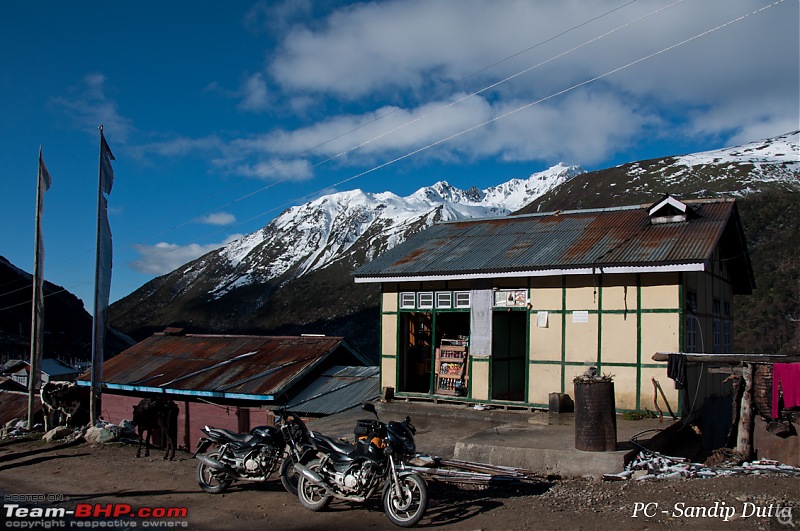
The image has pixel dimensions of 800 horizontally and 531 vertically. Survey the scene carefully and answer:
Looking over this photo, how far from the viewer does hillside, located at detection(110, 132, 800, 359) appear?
155ft

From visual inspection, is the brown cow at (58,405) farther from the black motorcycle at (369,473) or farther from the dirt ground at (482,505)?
the black motorcycle at (369,473)

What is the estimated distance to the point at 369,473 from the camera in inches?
292

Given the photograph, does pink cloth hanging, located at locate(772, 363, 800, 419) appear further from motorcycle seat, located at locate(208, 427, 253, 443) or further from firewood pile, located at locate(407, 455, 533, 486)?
motorcycle seat, located at locate(208, 427, 253, 443)

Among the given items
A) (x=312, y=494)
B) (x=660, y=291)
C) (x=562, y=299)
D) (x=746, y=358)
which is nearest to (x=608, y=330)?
(x=562, y=299)

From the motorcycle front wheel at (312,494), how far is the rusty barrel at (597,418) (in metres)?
3.81

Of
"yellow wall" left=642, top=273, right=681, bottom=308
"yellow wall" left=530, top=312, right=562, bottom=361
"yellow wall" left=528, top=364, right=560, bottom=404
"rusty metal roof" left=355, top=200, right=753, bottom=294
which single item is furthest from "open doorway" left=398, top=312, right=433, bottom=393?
"yellow wall" left=642, top=273, right=681, bottom=308

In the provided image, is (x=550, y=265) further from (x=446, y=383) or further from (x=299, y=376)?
(x=299, y=376)

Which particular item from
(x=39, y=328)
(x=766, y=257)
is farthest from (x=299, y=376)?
(x=766, y=257)

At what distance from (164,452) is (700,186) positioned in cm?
7510

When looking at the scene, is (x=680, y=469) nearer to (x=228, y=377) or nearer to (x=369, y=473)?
(x=369, y=473)

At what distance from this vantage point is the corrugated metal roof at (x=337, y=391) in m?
16.4

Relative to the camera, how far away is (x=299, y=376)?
18.4 meters

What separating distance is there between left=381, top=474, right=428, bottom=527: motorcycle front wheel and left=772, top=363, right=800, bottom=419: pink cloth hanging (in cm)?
599

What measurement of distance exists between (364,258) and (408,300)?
12148 cm
